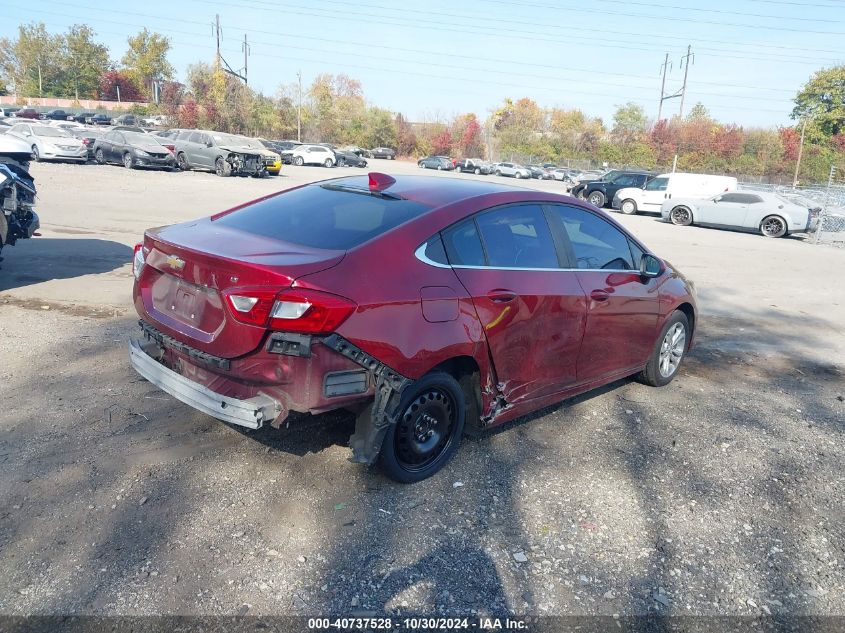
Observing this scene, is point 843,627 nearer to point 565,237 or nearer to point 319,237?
point 565,237

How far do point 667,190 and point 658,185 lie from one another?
583 millimetres

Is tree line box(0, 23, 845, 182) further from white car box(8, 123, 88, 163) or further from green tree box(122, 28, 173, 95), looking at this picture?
white car box(8, 123, 88, 163)

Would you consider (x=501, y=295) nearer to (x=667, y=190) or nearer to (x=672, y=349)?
(x=672, y=349)

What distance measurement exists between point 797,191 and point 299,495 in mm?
29382

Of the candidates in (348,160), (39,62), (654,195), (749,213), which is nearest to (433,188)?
(749,213)

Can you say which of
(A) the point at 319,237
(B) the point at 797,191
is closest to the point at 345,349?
(A) the point at 319,237

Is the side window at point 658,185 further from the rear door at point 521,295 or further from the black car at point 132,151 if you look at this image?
the rear door at point 521,295

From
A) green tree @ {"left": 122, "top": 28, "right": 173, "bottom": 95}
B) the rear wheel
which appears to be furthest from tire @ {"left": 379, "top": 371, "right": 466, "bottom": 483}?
green tree @ {"left": 122, "top": 28, "right": 173, "bottom": 95}

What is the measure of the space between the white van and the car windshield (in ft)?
73.4

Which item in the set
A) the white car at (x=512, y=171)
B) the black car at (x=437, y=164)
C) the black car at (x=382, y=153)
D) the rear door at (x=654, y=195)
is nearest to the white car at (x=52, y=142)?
the rear door at (x=654, y=195)

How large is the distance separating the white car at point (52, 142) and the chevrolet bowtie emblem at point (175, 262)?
2676 cm

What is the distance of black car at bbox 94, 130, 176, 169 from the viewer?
26.7 meters

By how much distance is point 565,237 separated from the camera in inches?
183

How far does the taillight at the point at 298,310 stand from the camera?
3219mm
